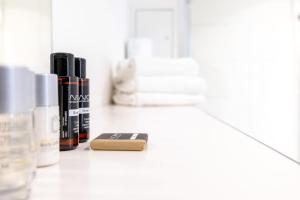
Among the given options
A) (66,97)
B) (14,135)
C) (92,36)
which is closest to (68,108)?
(66,97)

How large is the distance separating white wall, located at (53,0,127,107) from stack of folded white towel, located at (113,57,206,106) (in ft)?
0.30

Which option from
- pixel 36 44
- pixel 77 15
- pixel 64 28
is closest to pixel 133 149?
pixel 36 44

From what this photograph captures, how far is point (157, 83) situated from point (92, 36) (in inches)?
14.0

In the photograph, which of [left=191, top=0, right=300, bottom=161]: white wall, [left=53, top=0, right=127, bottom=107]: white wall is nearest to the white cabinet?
[left=191, top=0, right=300, bottom=161]: white wall

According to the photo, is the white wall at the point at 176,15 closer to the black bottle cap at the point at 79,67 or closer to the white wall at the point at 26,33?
the white wall at the point at 26,33

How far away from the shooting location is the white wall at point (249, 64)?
211 cm

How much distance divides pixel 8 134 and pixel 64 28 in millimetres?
562

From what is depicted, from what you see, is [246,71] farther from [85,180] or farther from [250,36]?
[85,180]

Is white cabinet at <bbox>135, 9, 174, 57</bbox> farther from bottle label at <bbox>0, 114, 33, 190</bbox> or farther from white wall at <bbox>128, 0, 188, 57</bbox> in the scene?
bottle label at <bbox>0, 114, 33, 190</bbox>

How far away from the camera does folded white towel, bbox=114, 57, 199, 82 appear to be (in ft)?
4.15

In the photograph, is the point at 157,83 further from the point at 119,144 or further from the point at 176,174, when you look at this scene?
the point at 176,174

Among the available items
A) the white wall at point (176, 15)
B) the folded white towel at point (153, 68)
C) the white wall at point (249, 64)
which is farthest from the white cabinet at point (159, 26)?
the folded white towel at point (153, 68)

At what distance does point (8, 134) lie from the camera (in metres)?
0.26

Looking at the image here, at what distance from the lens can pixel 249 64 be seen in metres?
2.12
